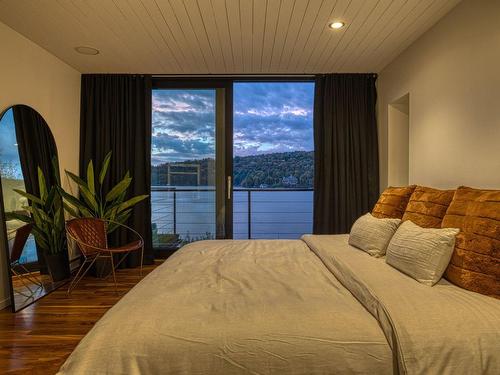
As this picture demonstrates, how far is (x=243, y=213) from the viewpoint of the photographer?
16.8 feet

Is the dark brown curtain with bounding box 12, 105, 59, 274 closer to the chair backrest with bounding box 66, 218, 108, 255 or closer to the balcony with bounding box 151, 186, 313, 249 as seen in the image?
the chair backrest with bounding box 66, 218, 108, 255

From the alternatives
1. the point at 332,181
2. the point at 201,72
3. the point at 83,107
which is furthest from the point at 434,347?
the point at 83,107

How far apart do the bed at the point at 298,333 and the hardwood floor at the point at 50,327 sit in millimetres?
1089

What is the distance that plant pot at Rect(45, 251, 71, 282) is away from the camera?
3.54 m

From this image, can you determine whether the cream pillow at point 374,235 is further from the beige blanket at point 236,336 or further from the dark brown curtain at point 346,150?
the dark brown curtain at point 346,150

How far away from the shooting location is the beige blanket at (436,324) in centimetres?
120

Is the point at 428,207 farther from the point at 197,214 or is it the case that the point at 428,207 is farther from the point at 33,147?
the point at 33,147

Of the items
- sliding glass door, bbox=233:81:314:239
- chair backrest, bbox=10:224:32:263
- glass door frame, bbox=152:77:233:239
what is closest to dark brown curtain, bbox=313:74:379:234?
sliding glass door, bbox=233:81:314:239

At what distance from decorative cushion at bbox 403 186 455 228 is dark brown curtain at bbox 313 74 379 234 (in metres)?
1.75

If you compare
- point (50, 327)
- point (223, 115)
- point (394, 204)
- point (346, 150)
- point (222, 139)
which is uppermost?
point (223, 115)

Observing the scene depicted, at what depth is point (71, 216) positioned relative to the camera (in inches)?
162

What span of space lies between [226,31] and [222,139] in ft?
5.50

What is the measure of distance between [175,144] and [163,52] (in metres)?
1.36

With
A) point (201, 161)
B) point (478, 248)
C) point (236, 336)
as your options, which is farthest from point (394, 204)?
point (201, 161)
